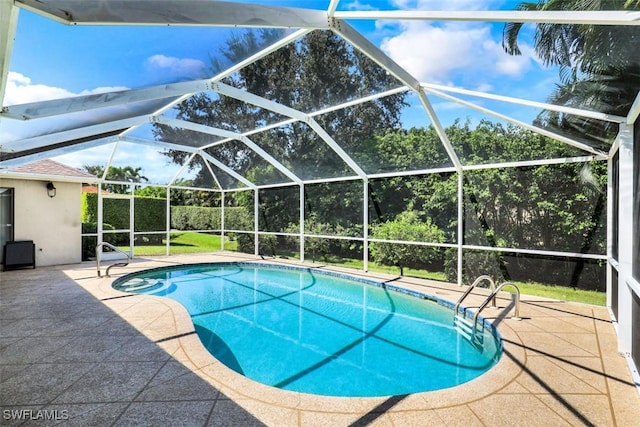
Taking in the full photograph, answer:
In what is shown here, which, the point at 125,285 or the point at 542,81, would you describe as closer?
the point at 542,81

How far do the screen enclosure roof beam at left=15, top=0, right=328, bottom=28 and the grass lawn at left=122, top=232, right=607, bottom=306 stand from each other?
304 inches

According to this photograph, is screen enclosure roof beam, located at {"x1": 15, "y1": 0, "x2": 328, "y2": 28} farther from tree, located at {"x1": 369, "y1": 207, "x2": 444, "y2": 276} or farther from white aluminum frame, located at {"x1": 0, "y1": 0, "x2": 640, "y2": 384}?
tree, located at {"x1": 369, "y1": 207, "x2": 444, "y2": 276}

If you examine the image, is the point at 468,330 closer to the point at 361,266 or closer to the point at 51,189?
the point at 361,266

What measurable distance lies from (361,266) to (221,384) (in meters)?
9.06

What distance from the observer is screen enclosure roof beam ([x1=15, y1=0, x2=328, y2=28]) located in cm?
266

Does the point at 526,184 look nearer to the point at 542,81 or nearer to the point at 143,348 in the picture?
the point at 542,81

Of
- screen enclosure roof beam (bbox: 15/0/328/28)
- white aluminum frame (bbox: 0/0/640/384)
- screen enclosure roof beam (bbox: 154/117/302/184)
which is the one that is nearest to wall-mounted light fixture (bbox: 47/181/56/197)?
white aluminum frame (bbox: 0/0/640/384)

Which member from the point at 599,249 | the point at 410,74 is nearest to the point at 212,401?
the point at 410,74

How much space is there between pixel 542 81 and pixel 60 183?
42.2ft

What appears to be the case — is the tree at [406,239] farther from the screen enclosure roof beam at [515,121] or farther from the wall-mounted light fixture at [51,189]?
the wall-mounted light fixture at [51,189]

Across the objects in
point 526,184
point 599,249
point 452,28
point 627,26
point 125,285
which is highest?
point 452,28

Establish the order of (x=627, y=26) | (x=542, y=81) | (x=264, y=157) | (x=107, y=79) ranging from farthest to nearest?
(x=264, y=157) → (x=107, y=79) → (x=542, y=81) → (x=627, y=26)

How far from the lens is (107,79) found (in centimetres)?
485

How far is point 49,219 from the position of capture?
10336 millimetres
